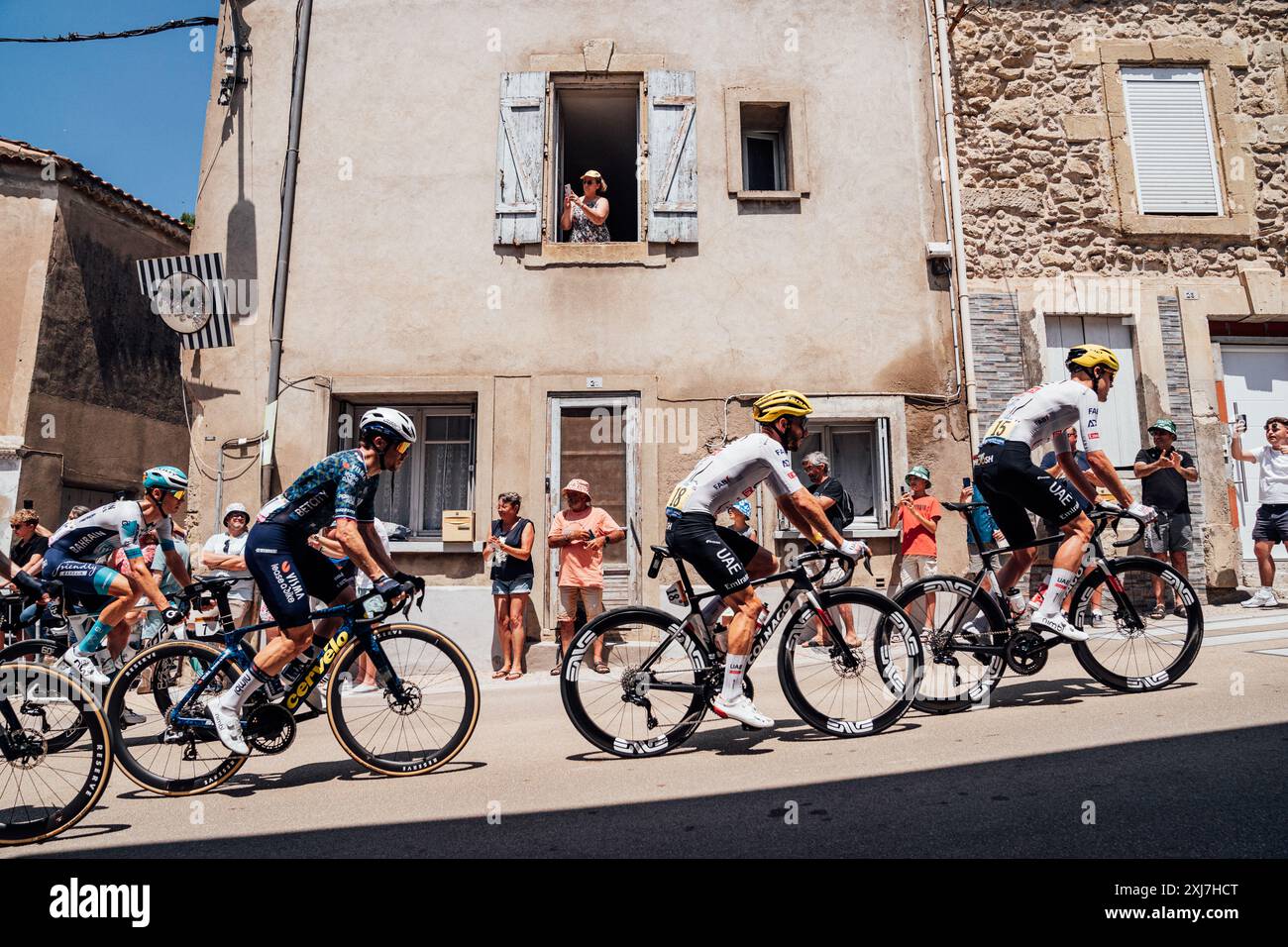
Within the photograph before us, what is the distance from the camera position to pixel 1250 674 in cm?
569

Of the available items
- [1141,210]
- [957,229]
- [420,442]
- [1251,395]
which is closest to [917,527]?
[957,229]

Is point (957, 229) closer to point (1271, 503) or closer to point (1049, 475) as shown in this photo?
point (1271, 503)

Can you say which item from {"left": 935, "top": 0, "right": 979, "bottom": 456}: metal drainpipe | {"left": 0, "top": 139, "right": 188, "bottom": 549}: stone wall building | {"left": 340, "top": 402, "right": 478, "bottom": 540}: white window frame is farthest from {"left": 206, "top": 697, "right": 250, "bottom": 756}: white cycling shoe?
{"left": 0, "top": 139, "right": 188, "bottom": 549}: stone wall building

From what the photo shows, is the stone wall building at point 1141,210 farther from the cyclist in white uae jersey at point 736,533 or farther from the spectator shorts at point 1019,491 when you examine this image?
the cyclist in white uae jersey at point 736,533

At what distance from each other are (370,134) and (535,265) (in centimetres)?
291

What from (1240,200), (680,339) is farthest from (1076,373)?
(1240,200)

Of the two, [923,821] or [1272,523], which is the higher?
[1272,523]

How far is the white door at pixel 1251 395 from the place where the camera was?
10539 mm

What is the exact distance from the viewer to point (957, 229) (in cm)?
1084

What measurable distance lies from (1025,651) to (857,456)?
5786 millimetres

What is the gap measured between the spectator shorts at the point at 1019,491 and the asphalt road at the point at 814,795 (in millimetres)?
1113

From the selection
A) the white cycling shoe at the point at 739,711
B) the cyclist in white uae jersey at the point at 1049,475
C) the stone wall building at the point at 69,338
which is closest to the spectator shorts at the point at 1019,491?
the cyclist in white uae jersey at the point at 1049,475

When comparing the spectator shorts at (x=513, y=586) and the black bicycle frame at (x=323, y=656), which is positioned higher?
the spectator shorts at (x=513, y=586)

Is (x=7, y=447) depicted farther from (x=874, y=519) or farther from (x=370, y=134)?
(x=874, y=519)
